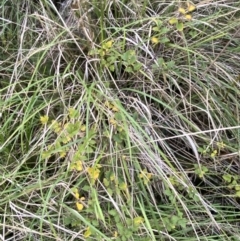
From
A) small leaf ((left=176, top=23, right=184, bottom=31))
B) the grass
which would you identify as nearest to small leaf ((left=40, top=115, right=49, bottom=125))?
the grass

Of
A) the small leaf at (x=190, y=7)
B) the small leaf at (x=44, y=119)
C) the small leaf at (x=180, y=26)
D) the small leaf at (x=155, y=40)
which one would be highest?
the small leaf at (x=190, y=7)

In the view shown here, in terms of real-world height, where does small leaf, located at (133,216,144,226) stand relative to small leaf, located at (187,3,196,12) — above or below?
below

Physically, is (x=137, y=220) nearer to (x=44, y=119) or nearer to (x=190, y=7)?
(x=44, y=119)

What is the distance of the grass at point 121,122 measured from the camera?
46.4 inches

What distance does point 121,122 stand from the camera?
1211 mm

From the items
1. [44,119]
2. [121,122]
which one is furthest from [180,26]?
[44,119]

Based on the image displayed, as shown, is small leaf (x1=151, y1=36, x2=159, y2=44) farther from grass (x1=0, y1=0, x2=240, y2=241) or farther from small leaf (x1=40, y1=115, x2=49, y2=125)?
small leaf (x1=40, y1=115, x2=49, y2=125)

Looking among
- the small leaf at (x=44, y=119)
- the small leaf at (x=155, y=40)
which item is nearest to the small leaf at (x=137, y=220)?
the small leaf at (x=44, y=119)

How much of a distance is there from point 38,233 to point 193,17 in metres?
0.66

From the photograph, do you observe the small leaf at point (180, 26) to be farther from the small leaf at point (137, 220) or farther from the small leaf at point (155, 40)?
the small leaf at point (137, 220)

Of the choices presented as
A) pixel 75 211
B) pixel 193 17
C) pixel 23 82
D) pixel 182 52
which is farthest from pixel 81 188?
pixel 193 17

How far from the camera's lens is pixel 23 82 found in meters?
1.35

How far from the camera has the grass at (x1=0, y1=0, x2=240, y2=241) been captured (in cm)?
118

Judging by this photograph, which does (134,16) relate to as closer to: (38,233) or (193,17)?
(193,17)
